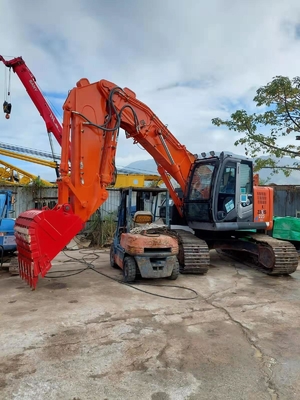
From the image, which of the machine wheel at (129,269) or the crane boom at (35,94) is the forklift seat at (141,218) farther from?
the crane boom at (35,94)

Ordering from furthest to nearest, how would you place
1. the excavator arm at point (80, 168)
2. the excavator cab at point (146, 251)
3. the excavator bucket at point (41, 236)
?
the excavator cab at point (146, 251)
the excavator arm at point (80, 168)
the excavator bucket at point (41, 236)

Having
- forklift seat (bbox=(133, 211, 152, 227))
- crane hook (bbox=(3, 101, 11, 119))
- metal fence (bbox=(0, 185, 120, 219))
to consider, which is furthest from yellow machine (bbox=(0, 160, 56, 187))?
forklift seat (bbox=(133, 211, 152, 227))

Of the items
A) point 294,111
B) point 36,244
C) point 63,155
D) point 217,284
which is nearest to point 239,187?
point 217,284

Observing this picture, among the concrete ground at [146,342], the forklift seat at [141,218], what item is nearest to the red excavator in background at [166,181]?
the forklift seat at [141,218]

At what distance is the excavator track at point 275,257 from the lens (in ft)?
23.6

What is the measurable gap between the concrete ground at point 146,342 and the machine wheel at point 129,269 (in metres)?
0.20

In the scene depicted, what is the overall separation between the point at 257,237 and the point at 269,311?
10.7 feet

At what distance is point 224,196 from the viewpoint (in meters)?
7.61

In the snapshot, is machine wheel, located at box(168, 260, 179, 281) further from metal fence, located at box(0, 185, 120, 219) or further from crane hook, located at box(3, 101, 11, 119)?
metal fence, located at box(0, 185, 120, 219)

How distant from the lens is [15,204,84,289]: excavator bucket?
17.6 ft

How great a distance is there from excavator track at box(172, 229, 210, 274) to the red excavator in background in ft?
0.07

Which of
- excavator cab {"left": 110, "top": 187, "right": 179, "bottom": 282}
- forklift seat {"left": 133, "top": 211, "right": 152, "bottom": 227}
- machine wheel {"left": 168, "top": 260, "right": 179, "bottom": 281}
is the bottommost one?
machine wheel {"left": 168, "top": 260, "right": 179, "bottom": 281}

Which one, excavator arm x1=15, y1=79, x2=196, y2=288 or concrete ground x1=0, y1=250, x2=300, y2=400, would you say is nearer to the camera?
concrete ground x1=0, y1=250, x2=300, y2=400

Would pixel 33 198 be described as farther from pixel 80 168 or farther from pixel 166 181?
pixel 80 168
